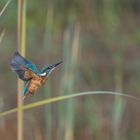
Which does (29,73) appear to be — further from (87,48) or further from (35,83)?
(87,48)

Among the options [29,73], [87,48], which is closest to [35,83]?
[29,73]

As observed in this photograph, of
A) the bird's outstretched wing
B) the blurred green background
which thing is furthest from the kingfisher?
the blurred green background

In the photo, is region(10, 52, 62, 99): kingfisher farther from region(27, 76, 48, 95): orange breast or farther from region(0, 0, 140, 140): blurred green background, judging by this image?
region(0, 0, 140, 140): blurred green background

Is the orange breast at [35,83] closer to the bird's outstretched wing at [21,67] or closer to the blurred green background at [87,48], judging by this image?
the bird's outstretched wing at [21,67]

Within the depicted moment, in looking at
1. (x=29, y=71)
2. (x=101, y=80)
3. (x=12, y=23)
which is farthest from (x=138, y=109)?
(x=29, y=71)

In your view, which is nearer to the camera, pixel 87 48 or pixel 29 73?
pixel 29 73

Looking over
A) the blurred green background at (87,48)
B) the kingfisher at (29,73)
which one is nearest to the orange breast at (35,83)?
the kingfisher at (29,73)

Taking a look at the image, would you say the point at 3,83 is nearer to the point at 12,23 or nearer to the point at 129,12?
the point at 12,23
